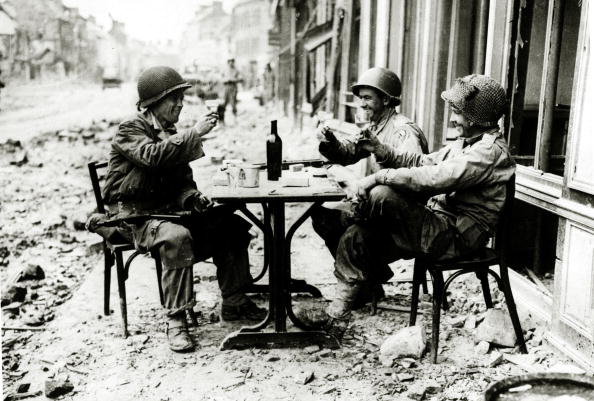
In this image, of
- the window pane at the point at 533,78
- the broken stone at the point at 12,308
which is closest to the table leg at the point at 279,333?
→ the broken stone at the point at 12,308

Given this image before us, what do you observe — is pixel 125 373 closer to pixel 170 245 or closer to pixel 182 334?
pixel 182 334

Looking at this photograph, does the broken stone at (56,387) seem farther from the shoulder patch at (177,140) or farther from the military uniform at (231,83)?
the military uniform at (231,83)

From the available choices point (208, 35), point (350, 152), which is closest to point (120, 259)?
point (350, 152)

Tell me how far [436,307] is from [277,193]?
127 cm

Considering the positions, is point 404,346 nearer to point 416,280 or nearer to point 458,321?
point 416,280

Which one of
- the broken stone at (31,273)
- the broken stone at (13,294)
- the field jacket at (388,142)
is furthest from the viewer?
the broken stone at (31,273)

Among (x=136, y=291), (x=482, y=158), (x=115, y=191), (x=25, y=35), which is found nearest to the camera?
(x=482, y=158)

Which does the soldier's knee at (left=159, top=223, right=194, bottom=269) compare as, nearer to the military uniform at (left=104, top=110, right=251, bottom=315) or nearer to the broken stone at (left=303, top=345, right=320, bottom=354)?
the military uniform at (left=104, top=110, right=251, bottom=315)

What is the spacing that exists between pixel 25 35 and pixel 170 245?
24.8 meters

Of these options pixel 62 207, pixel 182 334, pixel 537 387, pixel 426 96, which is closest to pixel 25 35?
pixel 62 207

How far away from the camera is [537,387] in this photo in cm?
254

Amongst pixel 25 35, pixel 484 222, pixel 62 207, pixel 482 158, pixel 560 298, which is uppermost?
pixel 25 35

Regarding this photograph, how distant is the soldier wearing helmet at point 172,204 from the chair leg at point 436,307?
148 centimetres

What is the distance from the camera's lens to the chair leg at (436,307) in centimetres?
380
